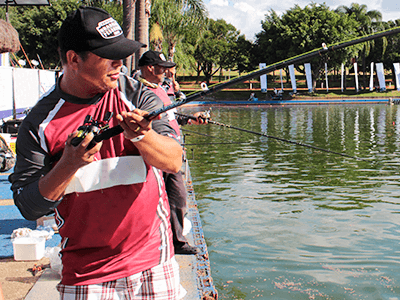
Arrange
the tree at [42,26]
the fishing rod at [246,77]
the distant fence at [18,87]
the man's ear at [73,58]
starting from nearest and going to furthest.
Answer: the fishing rod at [246,77]
the man's ear at [73,58]
the distant fence at [18,87]
the tree at [42,26]

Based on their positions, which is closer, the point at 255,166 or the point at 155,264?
the point at 155,264

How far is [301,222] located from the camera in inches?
330

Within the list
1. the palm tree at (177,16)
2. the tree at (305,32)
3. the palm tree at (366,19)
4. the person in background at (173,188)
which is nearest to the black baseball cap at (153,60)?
the person in background at (173,188)

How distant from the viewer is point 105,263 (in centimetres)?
211

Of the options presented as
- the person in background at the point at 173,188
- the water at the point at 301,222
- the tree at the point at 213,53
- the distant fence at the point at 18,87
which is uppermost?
→ the tree at the point at 213,53

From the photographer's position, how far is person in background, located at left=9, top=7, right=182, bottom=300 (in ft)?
6.64

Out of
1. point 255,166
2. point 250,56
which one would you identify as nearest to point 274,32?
point 250,56

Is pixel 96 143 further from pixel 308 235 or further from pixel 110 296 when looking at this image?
pixel 308 235

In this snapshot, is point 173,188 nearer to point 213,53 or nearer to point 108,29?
point 108,29

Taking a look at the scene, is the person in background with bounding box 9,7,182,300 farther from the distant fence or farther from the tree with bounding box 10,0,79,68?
the tree with bounding box 10,0,79,68

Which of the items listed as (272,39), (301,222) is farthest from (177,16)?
(272,39)

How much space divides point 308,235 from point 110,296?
605 cm

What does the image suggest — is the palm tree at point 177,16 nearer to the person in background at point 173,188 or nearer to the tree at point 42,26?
the person in background at point 173,188

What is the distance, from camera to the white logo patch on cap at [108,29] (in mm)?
1988
